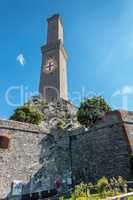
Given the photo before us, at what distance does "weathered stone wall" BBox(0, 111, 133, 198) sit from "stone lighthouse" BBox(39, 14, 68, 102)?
1814 cm

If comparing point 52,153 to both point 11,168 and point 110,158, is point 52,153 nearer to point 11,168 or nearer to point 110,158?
point 11,168

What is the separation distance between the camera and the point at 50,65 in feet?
135

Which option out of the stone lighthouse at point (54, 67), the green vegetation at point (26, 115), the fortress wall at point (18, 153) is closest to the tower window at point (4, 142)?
the fortress wall at point (18, 153)

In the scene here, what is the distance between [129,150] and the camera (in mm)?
15219

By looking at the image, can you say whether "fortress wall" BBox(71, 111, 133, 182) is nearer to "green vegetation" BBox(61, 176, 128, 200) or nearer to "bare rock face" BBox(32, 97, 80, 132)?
"green vegetation" BBox(61, 176, 128, 200)

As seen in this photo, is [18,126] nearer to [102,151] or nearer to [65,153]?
[65,153]

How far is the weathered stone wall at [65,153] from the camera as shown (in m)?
15.9

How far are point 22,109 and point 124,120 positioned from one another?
1032 centimetres

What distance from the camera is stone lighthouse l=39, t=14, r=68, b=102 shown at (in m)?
38.2

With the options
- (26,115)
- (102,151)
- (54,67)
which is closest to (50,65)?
(54,67)

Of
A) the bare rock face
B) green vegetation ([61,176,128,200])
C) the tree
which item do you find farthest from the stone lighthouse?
green vegetation ([61,176,128,200])

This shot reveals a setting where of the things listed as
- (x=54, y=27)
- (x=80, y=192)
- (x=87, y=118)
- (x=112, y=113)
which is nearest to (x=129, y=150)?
(x=112, y=113)

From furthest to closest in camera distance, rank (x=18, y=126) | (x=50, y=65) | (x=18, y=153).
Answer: (x=50, y=65)
(x=18, y=126)
(x=18, y=153)

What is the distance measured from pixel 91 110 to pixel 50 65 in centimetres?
2116
